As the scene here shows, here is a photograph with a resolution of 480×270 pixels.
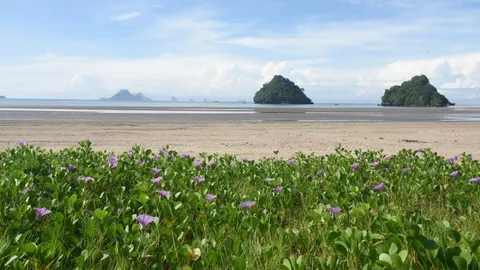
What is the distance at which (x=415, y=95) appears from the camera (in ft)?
467

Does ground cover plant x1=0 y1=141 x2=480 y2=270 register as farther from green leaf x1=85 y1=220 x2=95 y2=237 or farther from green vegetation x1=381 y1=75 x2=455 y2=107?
green vegetation x1=381 y1=75 x2=455 y2=107

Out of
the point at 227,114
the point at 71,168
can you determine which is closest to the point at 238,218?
the point at 71,168

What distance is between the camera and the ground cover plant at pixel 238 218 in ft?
8.72

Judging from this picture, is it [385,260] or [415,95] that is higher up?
[415,95]

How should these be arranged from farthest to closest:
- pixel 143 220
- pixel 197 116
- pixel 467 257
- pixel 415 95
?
pixel 415 95 → pixel 197 116 → pixel 143 220 → pixel 467 257

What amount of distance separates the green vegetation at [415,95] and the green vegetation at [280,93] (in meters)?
33.0

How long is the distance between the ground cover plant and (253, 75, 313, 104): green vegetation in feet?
556

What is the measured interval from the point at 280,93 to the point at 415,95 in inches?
2002

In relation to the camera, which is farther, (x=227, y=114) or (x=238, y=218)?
(x=227, y=114)

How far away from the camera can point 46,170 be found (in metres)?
5.65

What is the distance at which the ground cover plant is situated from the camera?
2658mm

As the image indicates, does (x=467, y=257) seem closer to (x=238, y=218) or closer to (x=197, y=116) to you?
(x=238, y=218)

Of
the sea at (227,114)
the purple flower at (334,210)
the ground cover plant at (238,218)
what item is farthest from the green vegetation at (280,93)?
the purple flower at (334,210)

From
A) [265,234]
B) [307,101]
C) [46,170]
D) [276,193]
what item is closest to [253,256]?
[265,234]
